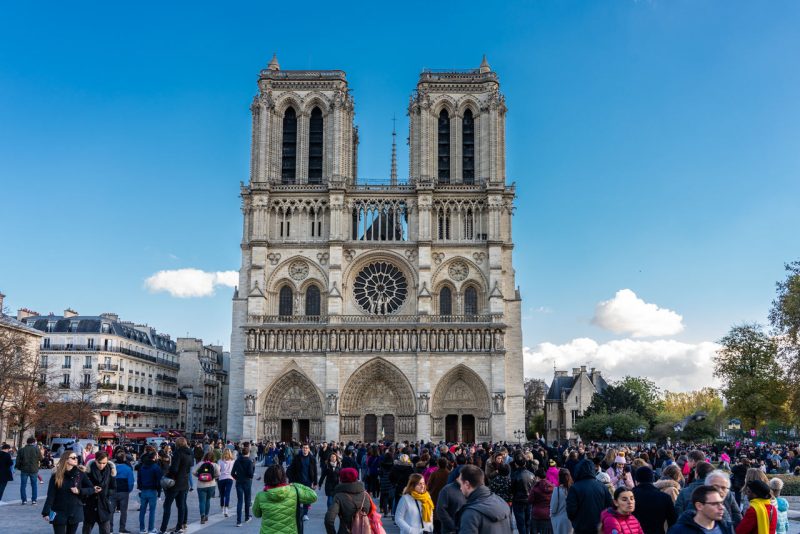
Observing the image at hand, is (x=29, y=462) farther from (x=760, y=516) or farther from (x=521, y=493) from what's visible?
(x=760, y=516)

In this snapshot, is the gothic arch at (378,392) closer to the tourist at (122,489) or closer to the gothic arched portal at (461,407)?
the gothic arched portal at (461,407)

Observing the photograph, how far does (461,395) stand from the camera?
4538cm

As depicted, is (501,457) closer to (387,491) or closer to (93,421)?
(387,491)

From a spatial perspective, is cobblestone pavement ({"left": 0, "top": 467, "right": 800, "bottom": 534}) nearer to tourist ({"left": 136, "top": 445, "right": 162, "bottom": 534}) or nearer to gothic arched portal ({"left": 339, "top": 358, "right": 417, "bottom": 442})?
tourist ({"left": 136, "top": 445, "right": 162, "bottom": 534})

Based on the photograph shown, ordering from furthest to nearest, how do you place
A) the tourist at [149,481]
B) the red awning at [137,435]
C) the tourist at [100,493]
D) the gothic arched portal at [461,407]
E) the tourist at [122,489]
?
the red awning at [137,435]
the gothic arched portal at [461,407]
the tourist at [122,489]
the tourist at [149,481]
the tourist at [100,493]

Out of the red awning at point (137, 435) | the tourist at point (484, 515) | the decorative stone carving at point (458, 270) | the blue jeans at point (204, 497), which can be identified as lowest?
the blue jeans at point (204, 497)

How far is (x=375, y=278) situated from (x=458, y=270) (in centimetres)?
478

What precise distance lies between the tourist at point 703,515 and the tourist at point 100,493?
8.25 m

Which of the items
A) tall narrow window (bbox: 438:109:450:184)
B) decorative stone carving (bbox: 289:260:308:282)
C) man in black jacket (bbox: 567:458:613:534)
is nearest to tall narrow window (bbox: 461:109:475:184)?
tall narrow window (bbox: 438:109:450:184)

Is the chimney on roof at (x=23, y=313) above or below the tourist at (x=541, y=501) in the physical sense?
above

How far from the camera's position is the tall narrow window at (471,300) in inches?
1838

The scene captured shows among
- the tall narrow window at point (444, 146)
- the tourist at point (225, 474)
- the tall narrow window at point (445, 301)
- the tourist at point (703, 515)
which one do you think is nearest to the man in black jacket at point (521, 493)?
the tourist at point (225, 474)

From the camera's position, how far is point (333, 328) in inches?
1759

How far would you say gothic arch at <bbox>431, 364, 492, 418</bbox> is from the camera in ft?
146
